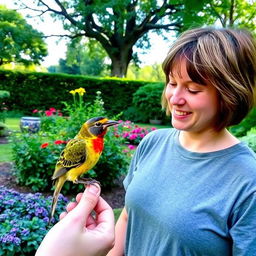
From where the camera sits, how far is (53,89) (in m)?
17.8

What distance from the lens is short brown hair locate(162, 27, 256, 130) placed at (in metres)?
1.52

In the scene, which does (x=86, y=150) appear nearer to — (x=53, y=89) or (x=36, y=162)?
(x=36, y=162)

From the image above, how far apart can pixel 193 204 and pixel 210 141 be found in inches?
13.9

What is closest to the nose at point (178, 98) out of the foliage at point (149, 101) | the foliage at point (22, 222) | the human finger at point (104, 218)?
the human finger at point (104, 218)

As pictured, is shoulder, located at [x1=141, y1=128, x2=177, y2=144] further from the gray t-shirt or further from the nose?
the nose

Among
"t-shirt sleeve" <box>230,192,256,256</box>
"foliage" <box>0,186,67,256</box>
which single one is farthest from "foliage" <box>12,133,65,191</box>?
"t-shirt sleeve" <box>230,192,256,256</box>

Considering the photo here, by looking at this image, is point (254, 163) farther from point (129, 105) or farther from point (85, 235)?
point (129, 105)

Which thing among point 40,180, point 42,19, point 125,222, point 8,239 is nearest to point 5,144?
point 40,180

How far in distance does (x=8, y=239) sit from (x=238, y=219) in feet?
7.48

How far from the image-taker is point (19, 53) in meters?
25.0

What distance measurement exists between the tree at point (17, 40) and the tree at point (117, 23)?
1.78 metres

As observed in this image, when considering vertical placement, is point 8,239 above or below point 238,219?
below

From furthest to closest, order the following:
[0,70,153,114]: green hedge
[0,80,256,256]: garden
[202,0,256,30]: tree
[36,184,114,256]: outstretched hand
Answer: [0,70,153,114]: green hedge → [202,0,256,30]: tree → [0,80,256,256]: garden → [36,184,114,256]: outstretched hand

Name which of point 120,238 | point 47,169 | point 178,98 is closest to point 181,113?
point 178,98
